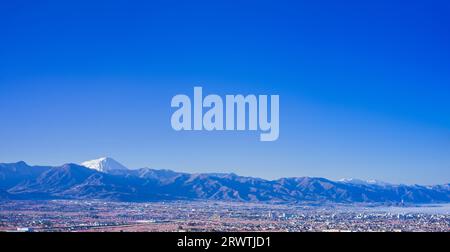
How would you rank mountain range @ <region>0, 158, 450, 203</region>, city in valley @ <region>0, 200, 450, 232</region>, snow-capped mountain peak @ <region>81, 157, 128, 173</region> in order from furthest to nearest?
snow-capped mountain peak @ <region>81, 157, 128, 173</region> < mountain range @ <region>0, 158, 450, 203</region> < city in valley @ <region>0, 200, 450, 232</region>

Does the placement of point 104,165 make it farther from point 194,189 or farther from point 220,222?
point 220,222

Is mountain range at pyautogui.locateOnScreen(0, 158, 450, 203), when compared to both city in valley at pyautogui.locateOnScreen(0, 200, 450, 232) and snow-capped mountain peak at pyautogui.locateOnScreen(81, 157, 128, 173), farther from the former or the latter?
city in valley at pyautogui.locateOnScreen(0, 200, 450, 232)

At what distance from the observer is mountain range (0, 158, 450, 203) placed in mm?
32156

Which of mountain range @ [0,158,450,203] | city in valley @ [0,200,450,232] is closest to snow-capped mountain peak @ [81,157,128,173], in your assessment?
mountain range @ [0,158,450,203]

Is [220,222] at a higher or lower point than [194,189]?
higher

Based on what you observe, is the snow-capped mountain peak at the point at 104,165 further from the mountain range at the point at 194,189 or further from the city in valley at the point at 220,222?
the city in valley at the point at 220,222

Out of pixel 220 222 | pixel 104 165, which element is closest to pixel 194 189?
pixel 104 165

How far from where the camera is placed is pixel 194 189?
40344 mm

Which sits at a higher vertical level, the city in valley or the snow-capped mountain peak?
the snow-capped mountain peak

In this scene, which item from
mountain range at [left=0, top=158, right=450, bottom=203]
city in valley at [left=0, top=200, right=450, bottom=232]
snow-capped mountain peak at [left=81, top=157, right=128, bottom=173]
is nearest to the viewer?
city in valley at [left=0, top=200, right=450, bottom=232]
